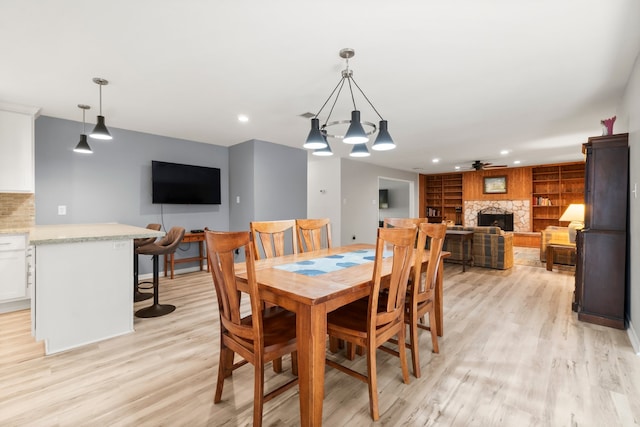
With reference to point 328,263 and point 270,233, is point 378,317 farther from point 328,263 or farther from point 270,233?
point 270,233

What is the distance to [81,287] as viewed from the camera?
8.20ft

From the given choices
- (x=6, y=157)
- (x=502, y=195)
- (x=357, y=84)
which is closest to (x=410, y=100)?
(x=357, y=84)

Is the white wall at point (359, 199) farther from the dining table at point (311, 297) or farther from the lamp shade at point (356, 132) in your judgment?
the dining table at point (311, 297)

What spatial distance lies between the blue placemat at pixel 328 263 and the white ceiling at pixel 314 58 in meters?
1.61

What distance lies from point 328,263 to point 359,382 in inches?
32.6

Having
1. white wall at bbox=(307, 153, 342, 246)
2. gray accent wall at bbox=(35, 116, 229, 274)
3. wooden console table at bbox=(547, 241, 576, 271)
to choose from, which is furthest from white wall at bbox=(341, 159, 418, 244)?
wooden console table at bbox=(547, 241, 576, 271)

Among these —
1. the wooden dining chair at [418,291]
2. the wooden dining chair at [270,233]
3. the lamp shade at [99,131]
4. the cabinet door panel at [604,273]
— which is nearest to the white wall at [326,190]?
the lamp shade at [99,131]

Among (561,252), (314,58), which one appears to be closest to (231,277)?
(314,58)

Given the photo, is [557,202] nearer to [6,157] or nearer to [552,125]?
[552,125]

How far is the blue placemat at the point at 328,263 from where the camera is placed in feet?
6.49

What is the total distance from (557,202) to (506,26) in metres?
8.56

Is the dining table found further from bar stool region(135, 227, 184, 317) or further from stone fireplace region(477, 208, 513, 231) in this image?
stone fireplace region(477, 208, 513, 231)

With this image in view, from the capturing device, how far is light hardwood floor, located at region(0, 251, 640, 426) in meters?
1.66

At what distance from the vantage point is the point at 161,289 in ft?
13.6
